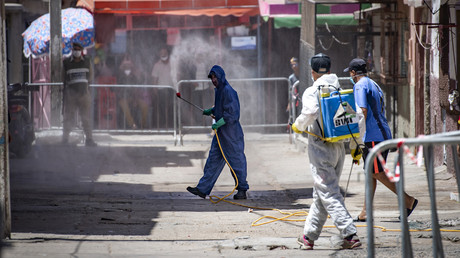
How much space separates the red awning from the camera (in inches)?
796

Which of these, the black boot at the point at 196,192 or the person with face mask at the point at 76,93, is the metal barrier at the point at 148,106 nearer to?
the person with face mask at the point at 76,93

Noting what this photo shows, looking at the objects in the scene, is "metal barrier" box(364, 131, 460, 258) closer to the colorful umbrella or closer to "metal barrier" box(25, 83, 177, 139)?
"metal barrier" box(25, 83, 177, 139)

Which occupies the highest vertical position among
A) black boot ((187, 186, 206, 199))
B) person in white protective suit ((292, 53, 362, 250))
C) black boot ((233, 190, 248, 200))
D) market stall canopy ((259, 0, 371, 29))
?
market stall canopy ((259, 0, 371, 29))

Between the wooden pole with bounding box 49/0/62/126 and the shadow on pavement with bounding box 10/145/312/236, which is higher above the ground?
the wooden pole with bounding box 49/0/62/126

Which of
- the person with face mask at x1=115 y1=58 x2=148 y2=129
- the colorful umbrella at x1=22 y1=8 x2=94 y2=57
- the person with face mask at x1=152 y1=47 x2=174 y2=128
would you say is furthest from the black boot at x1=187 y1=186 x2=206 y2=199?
the colorful umbrella at x1=22 y1=8 x2=94 y2=57

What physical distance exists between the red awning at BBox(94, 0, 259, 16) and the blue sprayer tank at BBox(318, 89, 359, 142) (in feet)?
42.4

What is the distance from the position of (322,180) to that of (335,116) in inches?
23.1

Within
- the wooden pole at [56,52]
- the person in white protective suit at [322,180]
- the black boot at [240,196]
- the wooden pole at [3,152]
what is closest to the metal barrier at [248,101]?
the wooden pole at [56,52]

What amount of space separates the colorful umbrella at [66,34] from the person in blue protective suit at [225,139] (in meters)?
8.43

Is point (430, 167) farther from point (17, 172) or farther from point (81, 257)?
point (17, 172)

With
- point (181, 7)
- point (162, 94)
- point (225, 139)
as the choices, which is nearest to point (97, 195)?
point (225, 139)

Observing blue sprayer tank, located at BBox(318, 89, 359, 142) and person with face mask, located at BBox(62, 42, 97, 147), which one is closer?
blue sprayer tank, located at BBox(318, 89, 359, 142)

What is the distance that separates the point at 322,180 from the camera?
738 cm

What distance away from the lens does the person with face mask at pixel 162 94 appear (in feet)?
62.5
